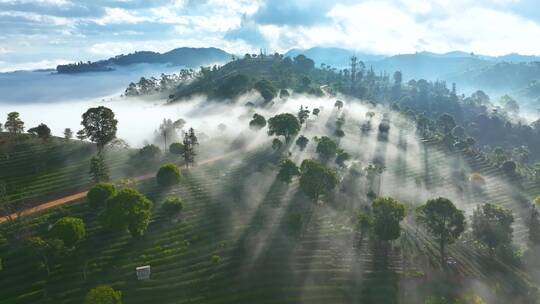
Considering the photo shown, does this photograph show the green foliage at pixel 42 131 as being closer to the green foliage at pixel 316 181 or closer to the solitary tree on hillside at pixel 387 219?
the green foliage at pixel 316 181

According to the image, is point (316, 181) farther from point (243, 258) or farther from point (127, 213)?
point (127, 213)

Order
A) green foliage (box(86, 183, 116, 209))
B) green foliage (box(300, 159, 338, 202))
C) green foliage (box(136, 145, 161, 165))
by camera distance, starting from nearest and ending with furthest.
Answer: green foliage (box(86, 183, 116, 209)), green foliage (box(300, 159, 338, 202)), green foliage (box(136, 145, 161, 165))

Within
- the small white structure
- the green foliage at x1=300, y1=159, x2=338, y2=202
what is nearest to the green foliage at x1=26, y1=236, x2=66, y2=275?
the small white structure

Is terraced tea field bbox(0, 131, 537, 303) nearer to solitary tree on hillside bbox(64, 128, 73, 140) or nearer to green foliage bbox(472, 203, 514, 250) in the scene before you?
green foliage bbox(472, 203, 514, 250)

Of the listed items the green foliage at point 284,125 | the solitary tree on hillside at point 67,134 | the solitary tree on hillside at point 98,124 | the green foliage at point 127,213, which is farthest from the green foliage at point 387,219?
the solitary tree on hillside at point 67,134

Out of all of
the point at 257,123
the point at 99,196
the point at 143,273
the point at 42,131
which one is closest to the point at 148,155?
the point at 42,131

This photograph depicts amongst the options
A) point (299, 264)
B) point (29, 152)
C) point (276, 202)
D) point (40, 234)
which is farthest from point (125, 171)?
point (299, 264)

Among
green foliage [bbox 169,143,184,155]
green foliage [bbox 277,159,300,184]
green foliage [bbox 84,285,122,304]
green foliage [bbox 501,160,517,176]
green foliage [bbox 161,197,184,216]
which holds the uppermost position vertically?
green foliage [bbox 169,143,184,155]
